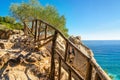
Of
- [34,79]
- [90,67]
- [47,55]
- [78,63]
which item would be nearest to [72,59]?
[78,63]

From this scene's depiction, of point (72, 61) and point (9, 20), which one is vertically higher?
point (9, 20)

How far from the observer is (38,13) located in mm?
39281

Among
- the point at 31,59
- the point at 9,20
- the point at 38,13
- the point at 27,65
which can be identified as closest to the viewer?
the point at 27,65

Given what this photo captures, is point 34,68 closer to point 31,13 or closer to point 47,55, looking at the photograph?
point 47,55

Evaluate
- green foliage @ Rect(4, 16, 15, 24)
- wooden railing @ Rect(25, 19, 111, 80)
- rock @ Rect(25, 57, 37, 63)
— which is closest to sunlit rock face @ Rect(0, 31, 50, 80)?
rock @ Rect(25, 57, 37, 63)

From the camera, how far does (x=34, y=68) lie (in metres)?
8.72

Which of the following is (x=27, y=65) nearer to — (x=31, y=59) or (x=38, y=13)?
(x=31, y=59)

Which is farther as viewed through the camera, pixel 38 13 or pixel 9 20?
pixel 9 20

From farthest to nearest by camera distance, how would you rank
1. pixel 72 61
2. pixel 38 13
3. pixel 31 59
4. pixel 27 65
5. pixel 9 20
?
pixel 9 20 < pixel 38 13 < pixel 72 61 < pixel 31 59 < pixel 27 65

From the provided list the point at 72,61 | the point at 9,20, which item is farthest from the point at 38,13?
the point at 72,61

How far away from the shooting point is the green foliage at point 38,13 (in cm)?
3897

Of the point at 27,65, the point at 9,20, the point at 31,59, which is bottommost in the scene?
the point at 27,65

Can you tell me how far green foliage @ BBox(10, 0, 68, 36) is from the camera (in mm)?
38969

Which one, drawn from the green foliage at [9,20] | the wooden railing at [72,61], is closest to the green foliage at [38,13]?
the green foliage at [9,20]
